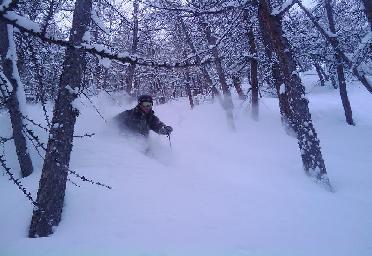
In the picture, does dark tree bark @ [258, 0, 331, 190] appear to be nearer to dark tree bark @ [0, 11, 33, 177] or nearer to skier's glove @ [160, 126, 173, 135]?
skier's glove @ [160, 126, 173, 135]

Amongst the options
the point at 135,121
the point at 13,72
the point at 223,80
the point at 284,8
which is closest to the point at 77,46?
the point at 13,72

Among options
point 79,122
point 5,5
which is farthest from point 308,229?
point 79,122

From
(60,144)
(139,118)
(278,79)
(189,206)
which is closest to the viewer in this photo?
(60,144)

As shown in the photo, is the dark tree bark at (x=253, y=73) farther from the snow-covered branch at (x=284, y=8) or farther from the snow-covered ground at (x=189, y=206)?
the snow-covered branch at (x=284, y=8)

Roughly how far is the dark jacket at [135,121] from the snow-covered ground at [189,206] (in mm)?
387

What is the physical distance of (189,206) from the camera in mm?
5672

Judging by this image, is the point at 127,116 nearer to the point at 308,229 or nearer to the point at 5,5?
the point at 308,229

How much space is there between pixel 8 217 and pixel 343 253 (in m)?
4.55

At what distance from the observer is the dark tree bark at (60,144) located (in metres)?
4.97

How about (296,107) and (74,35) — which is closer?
(74,35)

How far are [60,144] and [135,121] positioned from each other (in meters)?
4.44

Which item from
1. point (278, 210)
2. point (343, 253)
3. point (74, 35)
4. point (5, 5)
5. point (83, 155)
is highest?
point (74, 35)

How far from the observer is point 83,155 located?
7.34 metres

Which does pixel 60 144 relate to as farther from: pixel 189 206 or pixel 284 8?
pixel 284 8
